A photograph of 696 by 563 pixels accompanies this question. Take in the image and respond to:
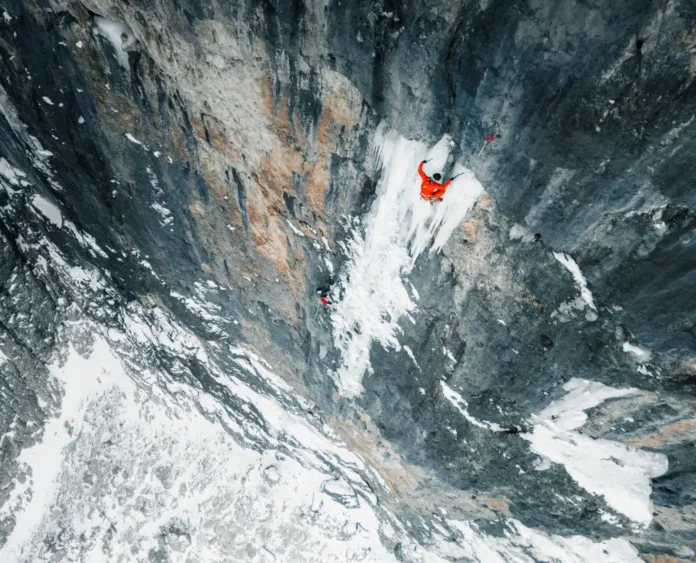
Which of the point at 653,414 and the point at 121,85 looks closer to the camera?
the point at 653,414

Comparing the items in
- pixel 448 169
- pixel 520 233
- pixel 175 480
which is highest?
pixel 448 169

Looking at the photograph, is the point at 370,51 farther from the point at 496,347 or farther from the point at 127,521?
the point at 127,521

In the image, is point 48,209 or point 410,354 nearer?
point 410,354

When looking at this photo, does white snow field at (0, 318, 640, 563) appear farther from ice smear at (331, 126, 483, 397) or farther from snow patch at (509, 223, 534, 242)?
snow patch at (509, 223, 534, 242)

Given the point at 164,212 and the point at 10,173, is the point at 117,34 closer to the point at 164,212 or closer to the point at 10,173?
the point at 164,212

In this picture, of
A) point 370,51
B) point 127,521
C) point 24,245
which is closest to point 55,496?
point 127,521

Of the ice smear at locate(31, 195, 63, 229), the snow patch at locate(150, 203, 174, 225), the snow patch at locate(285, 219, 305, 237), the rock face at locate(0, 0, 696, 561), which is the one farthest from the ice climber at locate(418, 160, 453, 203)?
the ice smear at locate(31, 195, 63, 229)

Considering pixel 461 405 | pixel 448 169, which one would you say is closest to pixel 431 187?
pixel 448 169

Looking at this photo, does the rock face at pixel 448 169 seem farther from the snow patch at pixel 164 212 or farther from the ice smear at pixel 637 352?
the snow patch at pixel 164 212
